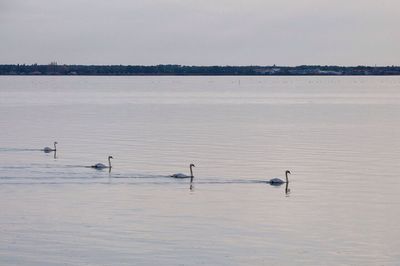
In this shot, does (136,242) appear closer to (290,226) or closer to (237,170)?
(290,226)

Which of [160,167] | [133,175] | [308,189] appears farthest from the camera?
[160,167]

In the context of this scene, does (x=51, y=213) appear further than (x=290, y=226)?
Yes

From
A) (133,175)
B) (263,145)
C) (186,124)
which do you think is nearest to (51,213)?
(133,175)

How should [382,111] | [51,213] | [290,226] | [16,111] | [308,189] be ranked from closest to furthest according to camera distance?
1. [290,226]
2. [51,213]
3. [308,189]
4. [16,111]
5. [382,111]

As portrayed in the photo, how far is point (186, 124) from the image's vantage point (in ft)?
227

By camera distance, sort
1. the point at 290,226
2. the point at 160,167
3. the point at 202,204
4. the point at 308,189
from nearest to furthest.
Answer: the point at 290,226 < the point at 202,204 < the point at 308,189 < the point at 160,167

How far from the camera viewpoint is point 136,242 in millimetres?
24516

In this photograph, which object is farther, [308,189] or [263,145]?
[263,145]

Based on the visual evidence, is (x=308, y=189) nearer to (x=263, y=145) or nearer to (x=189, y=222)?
(x=189, y=222)

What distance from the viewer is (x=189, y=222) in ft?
90.2

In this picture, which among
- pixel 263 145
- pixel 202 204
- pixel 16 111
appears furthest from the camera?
pixel 16 111

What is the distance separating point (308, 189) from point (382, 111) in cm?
5876

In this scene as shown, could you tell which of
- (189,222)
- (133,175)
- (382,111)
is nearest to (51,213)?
(189,222)

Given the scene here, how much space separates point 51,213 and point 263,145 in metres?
24.9
